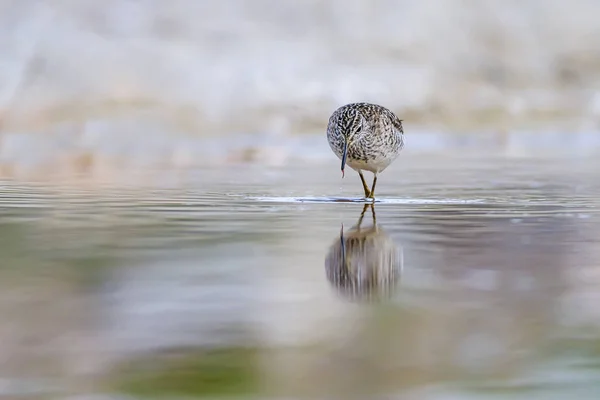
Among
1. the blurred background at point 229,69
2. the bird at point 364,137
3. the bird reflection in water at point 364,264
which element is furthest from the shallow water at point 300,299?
the blurred background at point 229,69

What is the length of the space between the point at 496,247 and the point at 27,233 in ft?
9.50

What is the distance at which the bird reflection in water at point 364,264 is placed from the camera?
6047mm

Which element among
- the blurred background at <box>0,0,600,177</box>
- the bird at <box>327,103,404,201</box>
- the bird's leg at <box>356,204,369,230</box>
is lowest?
the bird's leg at <box>356,204,369,230</box>

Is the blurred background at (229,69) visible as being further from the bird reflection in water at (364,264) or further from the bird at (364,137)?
the bird reflection in water at (364,264)

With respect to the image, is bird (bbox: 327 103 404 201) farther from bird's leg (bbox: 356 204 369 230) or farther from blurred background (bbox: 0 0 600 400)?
bird's leg (bbox: 356 204 369 230)

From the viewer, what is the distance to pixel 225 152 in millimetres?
22312

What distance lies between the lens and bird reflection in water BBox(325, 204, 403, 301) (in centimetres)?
605

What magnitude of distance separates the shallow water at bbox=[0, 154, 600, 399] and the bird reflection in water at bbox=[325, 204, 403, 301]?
0.7 inches

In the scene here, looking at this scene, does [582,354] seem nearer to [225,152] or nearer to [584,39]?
[225,152]

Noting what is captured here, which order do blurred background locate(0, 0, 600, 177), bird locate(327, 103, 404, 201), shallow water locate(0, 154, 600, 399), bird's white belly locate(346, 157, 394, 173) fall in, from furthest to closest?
blurred background locate(0, 0, 600, 177), bird's white belly locate(346, 157, 394, 173), bird locate(327, 103, 404, 201), shallow water locate(0, 154, 600, 399)

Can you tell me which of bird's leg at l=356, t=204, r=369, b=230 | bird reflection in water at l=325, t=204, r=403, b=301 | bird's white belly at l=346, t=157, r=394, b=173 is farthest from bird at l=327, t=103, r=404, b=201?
bird reflection in water at l=325, t=204, r=403, b=301

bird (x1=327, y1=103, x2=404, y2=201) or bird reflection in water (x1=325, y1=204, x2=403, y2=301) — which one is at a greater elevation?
bird (x1=327, y1=103, x2=404, y2=201)

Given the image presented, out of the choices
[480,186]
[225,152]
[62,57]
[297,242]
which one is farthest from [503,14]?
[297,242]

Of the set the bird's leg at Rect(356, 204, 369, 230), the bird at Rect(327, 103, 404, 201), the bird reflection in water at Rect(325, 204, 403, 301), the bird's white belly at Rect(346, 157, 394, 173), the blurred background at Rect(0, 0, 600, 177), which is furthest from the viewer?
the blurred background at Rect(0, 0, 600, 177)
